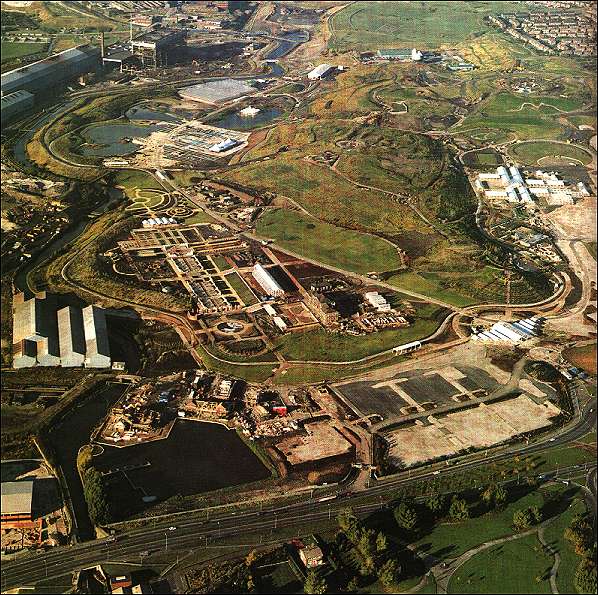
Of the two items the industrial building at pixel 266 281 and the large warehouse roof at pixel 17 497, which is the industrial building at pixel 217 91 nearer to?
the industrial building at pixel 266 281

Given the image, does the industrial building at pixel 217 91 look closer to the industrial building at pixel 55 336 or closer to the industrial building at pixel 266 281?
the industrial building at pixel 266 281

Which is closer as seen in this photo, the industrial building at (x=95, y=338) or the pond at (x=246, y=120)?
the industrial building at (x=95, y=338)

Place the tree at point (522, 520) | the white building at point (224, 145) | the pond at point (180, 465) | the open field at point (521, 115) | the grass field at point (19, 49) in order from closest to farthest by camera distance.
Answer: the tree at point (522, 520), the pond at point (180, 465), the white building at point (224, 145), the open field at point (521, 115), the grass field at point (19, 49)

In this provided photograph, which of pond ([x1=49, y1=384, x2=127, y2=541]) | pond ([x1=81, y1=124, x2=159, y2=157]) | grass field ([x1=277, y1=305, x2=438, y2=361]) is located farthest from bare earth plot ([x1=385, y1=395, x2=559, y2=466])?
pond ([x1=81, y1=124, x2=159, y2=157])

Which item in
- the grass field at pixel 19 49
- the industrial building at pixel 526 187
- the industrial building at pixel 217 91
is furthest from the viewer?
the grass field at pixel 19 49

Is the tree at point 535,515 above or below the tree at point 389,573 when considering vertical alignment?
below

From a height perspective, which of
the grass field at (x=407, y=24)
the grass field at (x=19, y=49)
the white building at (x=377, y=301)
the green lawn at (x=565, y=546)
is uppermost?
the grass field at (x=19, y=49)

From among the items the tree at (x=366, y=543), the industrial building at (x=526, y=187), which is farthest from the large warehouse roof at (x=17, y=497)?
the industrial building at (x=526, y=187)

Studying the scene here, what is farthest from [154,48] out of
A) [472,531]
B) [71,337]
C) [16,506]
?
[472,531]
